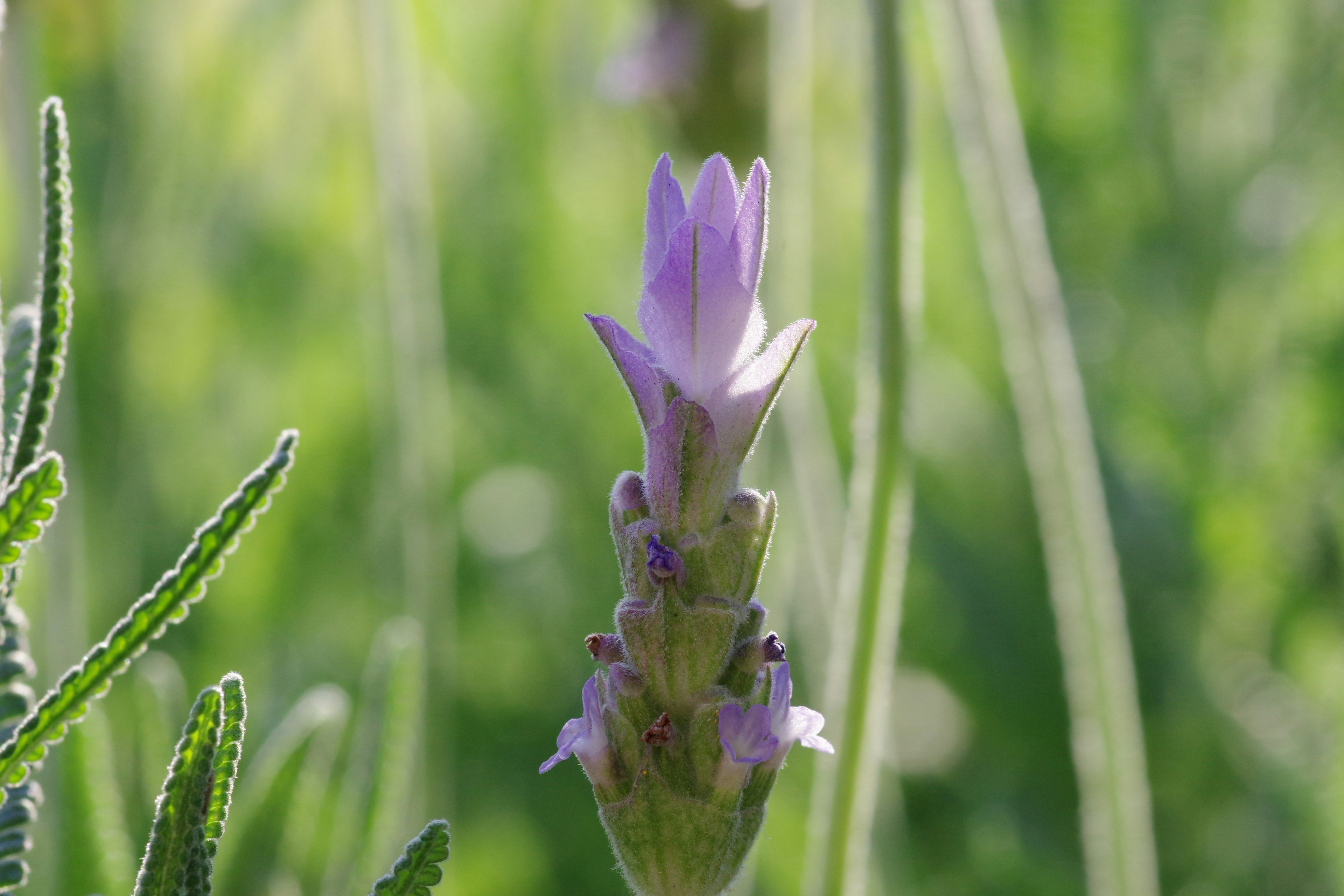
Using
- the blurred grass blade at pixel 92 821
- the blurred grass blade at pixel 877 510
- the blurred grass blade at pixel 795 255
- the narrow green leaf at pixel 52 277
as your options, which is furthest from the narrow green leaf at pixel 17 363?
the blurred grass blade at pixel 795 255

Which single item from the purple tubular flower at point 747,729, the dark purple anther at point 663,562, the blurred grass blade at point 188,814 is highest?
the dark purple anther at point 663,562

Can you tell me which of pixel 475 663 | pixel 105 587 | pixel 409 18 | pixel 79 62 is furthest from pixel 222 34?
pixel 475 663

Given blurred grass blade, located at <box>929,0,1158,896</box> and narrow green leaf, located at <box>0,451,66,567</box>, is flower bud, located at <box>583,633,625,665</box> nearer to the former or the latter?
narrow green leaf, located at <box>0,451,66,567</box>

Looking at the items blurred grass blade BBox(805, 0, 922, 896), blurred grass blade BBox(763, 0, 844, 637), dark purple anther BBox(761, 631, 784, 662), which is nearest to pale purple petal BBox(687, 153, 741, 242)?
dark purple anther BBox(761, 631, 784, 662)

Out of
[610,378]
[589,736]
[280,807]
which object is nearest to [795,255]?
[280,807]

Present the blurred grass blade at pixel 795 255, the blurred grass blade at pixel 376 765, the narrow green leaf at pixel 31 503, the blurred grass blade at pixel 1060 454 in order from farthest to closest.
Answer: the blurred grass blade at pixel 795 255, the blurred grass blade at pixel 1060 454, the blurred grass blade at pixel 376 765, the narrow green leaf at pixel 31 503

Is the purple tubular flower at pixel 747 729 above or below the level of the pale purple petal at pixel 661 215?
below

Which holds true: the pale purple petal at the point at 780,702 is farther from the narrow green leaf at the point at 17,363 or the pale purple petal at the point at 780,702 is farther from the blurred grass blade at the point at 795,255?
the blurred grass blade at the point at 795,255
